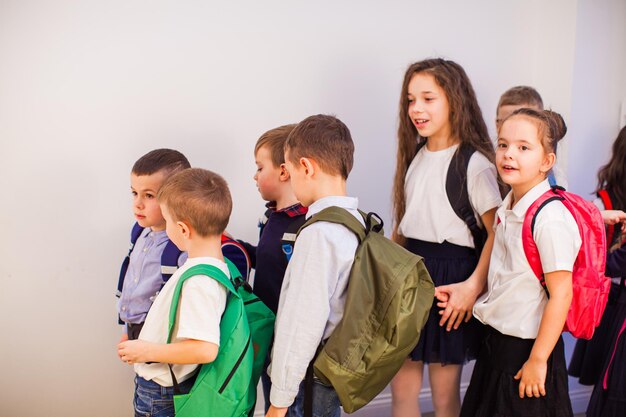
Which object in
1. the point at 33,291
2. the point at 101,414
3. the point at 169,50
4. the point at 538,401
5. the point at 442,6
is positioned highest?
the point at 442,6

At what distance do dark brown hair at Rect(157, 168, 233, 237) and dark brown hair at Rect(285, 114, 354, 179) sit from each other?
219 millimetres

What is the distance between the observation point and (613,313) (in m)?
2.00

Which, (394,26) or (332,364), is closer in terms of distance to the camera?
(332,364)

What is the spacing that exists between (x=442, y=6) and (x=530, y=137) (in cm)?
109

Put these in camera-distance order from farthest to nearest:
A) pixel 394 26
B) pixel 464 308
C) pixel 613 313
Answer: pixel 394 26, pixel 613 313, pixel 464 308

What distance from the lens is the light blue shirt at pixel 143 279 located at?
1.71 m

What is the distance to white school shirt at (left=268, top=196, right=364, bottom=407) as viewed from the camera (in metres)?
1.37

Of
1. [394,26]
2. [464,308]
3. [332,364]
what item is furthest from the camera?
[394,26]

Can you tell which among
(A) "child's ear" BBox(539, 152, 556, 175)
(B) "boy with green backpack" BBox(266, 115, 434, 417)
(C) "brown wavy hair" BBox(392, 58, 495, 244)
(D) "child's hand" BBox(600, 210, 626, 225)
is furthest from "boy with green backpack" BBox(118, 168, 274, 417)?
(D) "child's hand" BBox(600, 210, 626, 225)

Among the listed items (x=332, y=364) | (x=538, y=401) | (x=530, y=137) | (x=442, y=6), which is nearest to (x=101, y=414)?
(x=332, y=364)

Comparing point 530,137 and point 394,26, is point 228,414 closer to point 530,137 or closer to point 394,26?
point 530,137

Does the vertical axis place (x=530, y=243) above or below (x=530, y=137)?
below

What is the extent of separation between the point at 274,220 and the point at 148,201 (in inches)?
15.3

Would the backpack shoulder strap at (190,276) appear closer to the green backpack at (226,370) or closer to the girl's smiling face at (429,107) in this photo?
the green backpack at (226,370)
